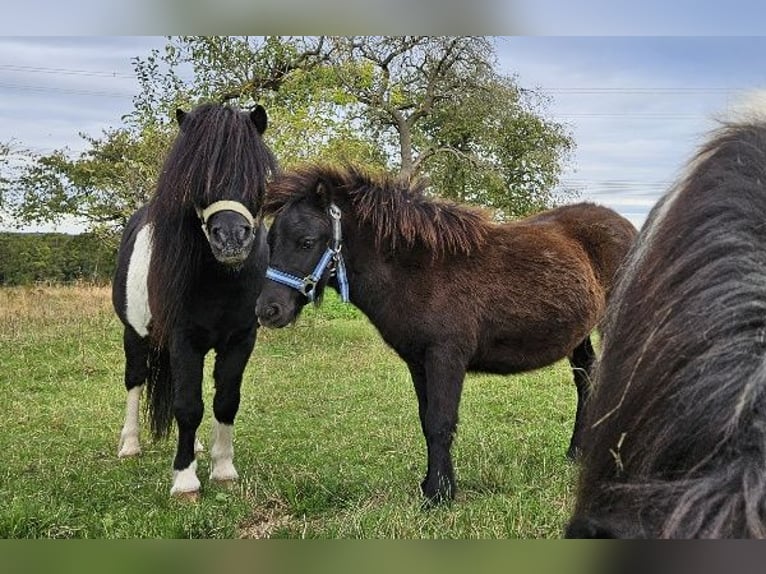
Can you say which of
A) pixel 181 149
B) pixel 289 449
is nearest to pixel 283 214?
pixel 181 149

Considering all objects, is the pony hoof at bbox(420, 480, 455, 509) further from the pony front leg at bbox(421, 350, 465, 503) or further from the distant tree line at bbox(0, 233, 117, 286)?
the distant tree line at bbox(0, 233, 117, 286)

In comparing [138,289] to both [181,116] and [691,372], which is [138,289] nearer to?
[181,116]

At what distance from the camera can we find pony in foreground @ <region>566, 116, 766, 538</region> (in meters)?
1.05

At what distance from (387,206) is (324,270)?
0.47 metres

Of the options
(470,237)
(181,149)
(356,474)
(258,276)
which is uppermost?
(181,149)

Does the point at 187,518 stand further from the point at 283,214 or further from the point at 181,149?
the point at 181,149

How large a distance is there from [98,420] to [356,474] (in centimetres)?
297

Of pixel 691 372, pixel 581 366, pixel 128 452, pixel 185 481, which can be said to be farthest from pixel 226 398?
pixel 691 372

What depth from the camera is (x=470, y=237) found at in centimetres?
386

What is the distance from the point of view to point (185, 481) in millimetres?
3959

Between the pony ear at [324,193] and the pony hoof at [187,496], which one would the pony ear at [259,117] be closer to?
the pony ear at [324,193]

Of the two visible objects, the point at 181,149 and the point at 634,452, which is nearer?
the point at 634,452

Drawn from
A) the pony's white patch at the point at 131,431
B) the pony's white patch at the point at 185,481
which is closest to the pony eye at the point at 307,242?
the pony's white patch at the point at 185,481

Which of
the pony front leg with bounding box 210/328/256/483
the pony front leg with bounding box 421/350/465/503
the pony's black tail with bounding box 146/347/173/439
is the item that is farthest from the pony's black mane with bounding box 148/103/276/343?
the pony's black tail with bounding box 146/347/173/439
